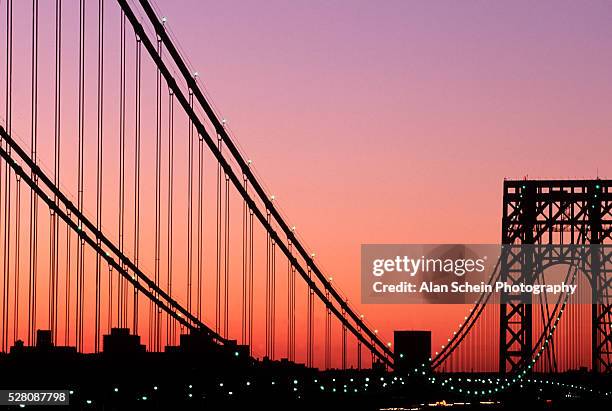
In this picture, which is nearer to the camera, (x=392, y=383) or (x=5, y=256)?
(x=5, y=256)

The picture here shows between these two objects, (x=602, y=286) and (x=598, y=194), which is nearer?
(x=598, y=194)

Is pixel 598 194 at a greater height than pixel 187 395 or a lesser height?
greater

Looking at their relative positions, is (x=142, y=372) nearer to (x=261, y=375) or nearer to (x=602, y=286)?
(x=261, y=375)

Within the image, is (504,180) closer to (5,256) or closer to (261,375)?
(261,375)

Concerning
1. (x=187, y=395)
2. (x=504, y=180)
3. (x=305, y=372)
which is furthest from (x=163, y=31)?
(x=504, y=180)

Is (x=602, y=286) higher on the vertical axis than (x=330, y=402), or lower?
higher

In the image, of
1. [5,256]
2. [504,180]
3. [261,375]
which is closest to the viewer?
[5,256]

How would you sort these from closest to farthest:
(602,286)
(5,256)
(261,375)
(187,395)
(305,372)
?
(5,256), (187,395), (261,375), (305,372), (602,286)

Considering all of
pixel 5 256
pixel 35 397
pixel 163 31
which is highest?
pixel 163 31

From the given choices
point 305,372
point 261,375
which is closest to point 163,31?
point 261,375
